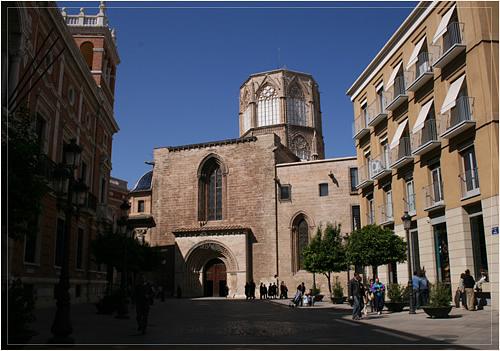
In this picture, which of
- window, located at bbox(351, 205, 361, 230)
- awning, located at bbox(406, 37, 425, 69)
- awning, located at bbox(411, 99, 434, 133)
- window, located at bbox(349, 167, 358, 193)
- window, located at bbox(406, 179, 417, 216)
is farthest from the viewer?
window, located at bbox(349, 167, 358, 193)

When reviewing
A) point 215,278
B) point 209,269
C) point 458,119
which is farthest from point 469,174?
point 209,269

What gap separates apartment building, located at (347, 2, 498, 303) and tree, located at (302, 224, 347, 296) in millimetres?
A: 3767

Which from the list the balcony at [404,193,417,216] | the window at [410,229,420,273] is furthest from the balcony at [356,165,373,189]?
the window at [410,229,420,273]

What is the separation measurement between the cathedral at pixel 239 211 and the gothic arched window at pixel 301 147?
30.8 ft

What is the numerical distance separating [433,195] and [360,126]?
9.01 m

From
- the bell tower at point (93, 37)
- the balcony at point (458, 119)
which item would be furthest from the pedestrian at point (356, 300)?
the bell tower at point (93, 37)

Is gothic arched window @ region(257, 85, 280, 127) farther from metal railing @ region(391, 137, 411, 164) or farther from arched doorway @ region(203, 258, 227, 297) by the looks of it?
metal railing @ region(391, 137, 411, 164)

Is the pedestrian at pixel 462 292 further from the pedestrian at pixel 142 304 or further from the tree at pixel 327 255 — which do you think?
the tree at pixel 327 255

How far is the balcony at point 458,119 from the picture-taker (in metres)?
17.1

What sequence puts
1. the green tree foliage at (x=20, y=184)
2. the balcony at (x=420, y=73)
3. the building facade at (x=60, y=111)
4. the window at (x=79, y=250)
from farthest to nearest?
the window at (x=79, y=250) → the balcony at (x=420, y=73) → the building facade at (x=60, y=111) → the green tree foliage at (x=20, y=184)

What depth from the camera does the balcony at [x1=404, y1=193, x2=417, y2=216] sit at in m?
21.7

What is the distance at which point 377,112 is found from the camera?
25.9 m

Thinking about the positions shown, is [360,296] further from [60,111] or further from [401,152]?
[60,111]

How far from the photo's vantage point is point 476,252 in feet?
57.2
